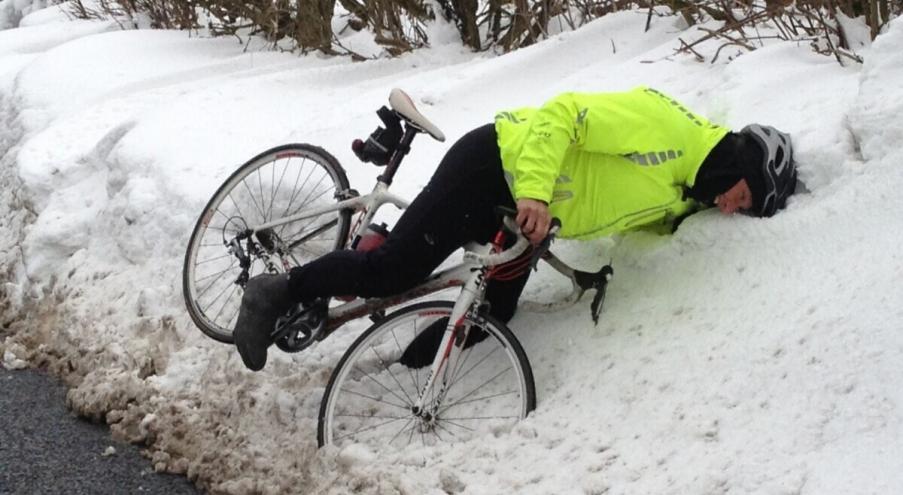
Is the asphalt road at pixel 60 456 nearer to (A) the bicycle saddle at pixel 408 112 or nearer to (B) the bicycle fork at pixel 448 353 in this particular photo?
(B) the bicycle fork at pixel 448 353

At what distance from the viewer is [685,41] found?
523 cm

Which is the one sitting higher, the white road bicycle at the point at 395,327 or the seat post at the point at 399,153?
the seat post at the point at 399,153

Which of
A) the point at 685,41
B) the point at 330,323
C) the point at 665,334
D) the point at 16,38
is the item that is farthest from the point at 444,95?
the point at 16,38

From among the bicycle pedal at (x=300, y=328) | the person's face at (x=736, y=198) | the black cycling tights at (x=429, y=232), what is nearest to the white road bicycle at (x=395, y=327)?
the bicycle pedal at (x=300, y=328)

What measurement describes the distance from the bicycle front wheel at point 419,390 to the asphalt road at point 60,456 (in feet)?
2.07

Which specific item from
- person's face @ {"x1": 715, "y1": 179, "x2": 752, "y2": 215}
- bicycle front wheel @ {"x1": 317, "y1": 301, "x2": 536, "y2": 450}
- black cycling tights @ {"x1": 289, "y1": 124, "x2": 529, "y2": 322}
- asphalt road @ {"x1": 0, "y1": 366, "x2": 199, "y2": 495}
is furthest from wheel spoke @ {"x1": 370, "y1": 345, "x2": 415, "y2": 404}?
person's face @ {"x1": 715, "y1": 179, "x2": 752, "y2": 215}

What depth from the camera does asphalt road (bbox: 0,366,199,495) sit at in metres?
3.51

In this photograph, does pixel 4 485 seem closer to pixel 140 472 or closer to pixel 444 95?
pixel 140 472

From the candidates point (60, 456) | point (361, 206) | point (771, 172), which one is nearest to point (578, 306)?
point (771, 172)

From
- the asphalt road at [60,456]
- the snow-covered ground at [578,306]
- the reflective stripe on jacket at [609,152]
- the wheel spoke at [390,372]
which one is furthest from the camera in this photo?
the wheel spoke at [390,372]

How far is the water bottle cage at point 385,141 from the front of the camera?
3.95 m

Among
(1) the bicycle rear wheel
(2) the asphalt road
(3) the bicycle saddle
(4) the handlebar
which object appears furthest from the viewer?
(1) the bicycle rear wheel

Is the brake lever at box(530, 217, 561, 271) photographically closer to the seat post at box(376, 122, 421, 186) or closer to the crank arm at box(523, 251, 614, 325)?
the crank arm at box(523, 251, 614, 325)

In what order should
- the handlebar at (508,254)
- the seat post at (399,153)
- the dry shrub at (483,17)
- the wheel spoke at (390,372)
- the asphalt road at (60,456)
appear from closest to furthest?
1. the handlebar at (508,254)
2. the asphalt road at (60,456)
3. the wheel spoke at (390,372)
4. the seat post at (399,153)
5. the dry shrub at (483,17)
